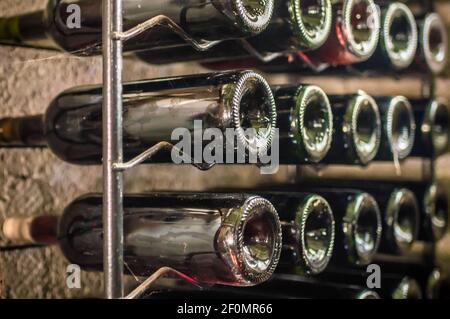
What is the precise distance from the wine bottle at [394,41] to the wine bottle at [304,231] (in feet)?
1.05

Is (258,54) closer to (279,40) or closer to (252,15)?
(279,40)

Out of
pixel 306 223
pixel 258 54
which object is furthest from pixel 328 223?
pixel 258 54

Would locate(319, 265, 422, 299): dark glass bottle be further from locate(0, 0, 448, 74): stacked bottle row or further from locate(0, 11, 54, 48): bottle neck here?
locate(0, 11, 54, 48): bottle neck

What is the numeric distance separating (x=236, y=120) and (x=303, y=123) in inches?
7.6

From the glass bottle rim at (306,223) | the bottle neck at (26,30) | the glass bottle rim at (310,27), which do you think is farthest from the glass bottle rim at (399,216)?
the bottle neck at (26,30)

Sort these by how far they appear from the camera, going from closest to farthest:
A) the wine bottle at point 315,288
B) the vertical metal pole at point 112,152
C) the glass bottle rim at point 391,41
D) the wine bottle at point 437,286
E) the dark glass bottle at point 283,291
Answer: the vertical metal pole at point 112,152, the dark glass bottle at point 283,291, the wine bottle at point 315,288, the glass bottle rim at point 391,41, the wine bottle at point 437,286

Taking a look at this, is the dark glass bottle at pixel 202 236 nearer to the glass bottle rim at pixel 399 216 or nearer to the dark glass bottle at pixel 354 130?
the dark glass bottle at pixel 354 130

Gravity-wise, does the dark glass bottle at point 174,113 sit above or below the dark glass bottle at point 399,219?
above

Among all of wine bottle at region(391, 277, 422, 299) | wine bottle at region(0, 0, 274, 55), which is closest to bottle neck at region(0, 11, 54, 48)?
wine bottle at region(0, 0, 274, 55)

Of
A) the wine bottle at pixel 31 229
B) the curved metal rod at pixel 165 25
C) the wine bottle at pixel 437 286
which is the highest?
the curved metal rod at pixel 165 25

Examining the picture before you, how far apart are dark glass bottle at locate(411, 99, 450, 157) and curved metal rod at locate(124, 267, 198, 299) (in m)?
0.68

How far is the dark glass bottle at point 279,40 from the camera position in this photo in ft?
2.77

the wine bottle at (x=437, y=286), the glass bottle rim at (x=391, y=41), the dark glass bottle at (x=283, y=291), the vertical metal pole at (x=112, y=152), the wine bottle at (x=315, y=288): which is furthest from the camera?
the wine bottle at (x=437, y=286)
